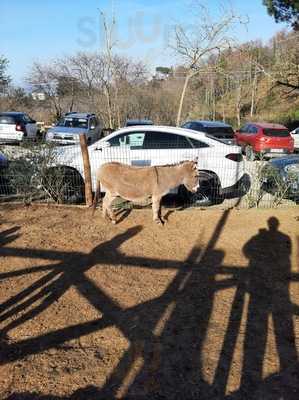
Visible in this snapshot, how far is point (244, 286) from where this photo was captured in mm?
5262

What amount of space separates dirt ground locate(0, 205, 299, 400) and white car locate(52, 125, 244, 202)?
71.3 inches

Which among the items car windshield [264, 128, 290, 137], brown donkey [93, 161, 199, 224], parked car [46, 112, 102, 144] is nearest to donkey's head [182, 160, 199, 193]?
brown donkey [93, 161, 199, 224]

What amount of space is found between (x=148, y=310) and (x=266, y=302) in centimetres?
147

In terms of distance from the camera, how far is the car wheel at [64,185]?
8.77 metres

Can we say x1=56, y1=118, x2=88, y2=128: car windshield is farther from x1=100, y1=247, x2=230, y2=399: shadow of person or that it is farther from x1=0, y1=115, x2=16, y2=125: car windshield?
x1=100, y1=247, x2=230, y2=399: shadow of person

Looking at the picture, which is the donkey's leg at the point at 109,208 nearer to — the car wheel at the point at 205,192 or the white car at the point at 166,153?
the white car at the point at 166,153

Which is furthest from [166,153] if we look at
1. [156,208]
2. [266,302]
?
[266,302]

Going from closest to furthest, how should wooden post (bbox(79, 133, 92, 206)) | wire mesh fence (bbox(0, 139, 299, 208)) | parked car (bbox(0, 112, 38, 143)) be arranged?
wooden post (bbox(79, 133, 92, 206))
wire mesh fence (bbox(0, 139, 299, 208))
parked car (bbox(0, 112, 38, 143))

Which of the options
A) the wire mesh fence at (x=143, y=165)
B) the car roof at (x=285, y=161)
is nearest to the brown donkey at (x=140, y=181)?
the wire mesh fence at (x=143, y=165)

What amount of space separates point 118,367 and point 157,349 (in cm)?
46

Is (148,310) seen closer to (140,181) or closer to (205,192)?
(140,181)

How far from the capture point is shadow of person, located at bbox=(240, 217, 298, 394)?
149 inches

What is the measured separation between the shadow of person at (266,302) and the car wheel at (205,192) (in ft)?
7.07

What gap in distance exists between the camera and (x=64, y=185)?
886cm
